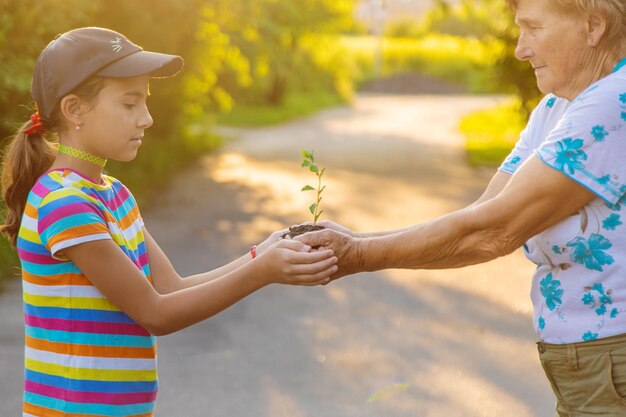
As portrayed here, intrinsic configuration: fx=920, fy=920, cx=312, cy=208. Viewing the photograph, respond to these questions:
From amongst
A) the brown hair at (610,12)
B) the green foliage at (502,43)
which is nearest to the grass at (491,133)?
the green foliage at (502,43)

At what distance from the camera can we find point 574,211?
2.39 metres

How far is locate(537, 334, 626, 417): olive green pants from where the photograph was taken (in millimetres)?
2387

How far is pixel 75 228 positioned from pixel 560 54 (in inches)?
54.1

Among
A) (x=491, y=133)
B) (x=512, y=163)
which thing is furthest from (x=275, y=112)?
(x=512, y=163)

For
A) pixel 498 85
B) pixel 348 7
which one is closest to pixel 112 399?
pixel 498 85

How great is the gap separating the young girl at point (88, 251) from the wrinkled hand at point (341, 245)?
29cm

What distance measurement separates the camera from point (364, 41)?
55312 millimetres

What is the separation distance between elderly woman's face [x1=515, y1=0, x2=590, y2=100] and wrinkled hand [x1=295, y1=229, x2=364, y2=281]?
76 cm

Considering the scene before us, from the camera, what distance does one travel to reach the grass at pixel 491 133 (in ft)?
50.6

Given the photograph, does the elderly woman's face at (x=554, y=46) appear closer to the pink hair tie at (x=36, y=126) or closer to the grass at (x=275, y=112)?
the pink hair tie at (x=36, y=126)

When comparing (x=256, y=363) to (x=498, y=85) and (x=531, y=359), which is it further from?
(x=498, y=85)

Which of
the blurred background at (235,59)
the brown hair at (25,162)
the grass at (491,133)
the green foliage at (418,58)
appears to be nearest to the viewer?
the brown hair at (25,162)

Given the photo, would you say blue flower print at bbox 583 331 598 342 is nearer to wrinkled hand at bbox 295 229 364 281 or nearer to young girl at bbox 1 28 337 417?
wrinkled hand at bbox 295 229 364 281

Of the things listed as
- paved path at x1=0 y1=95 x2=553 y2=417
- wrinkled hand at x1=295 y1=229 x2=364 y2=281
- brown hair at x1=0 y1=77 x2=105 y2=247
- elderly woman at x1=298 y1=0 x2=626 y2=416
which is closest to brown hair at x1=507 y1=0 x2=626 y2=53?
elderly woman at x1=298 y1=0 x2=626 y2=416
